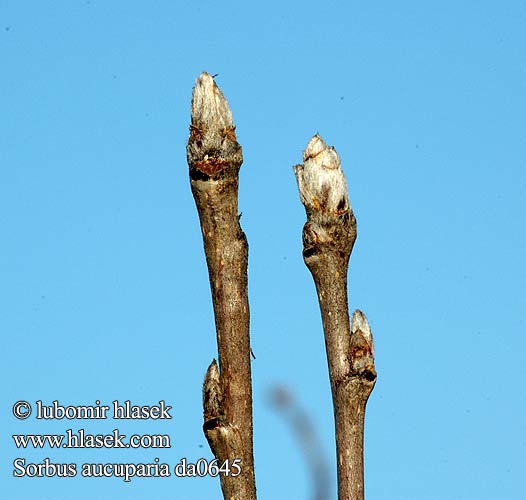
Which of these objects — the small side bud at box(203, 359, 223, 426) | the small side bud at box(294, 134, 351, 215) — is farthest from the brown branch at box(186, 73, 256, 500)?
the small side bud at box(294, 134, 351, 215)

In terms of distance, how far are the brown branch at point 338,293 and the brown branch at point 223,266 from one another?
0.49 m

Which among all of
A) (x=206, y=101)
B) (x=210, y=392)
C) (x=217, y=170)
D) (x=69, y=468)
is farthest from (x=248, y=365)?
(x=69, y=468)

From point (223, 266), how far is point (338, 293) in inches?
Result: 30.7

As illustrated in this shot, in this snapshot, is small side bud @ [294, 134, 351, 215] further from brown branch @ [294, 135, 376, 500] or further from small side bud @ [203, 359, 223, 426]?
small side bud @ [203, 359, 223, 426]

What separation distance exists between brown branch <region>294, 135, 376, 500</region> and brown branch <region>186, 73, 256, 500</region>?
0.49 m

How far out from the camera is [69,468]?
25.1ft

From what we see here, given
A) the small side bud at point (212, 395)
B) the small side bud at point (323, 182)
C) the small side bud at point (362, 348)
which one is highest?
the small side bud at point (323, 182)

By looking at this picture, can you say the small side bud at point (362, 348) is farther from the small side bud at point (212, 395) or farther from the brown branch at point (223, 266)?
the small side bud at point (212, 395)

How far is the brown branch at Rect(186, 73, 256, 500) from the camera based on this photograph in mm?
5992

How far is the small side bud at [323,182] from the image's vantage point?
6.23 metres

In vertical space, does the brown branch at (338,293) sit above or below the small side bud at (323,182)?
below

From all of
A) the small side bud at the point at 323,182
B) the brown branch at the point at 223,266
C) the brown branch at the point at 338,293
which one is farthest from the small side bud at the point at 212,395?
the small side bud at the point at 323,182

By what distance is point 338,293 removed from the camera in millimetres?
6277

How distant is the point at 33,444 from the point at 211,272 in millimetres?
2832
